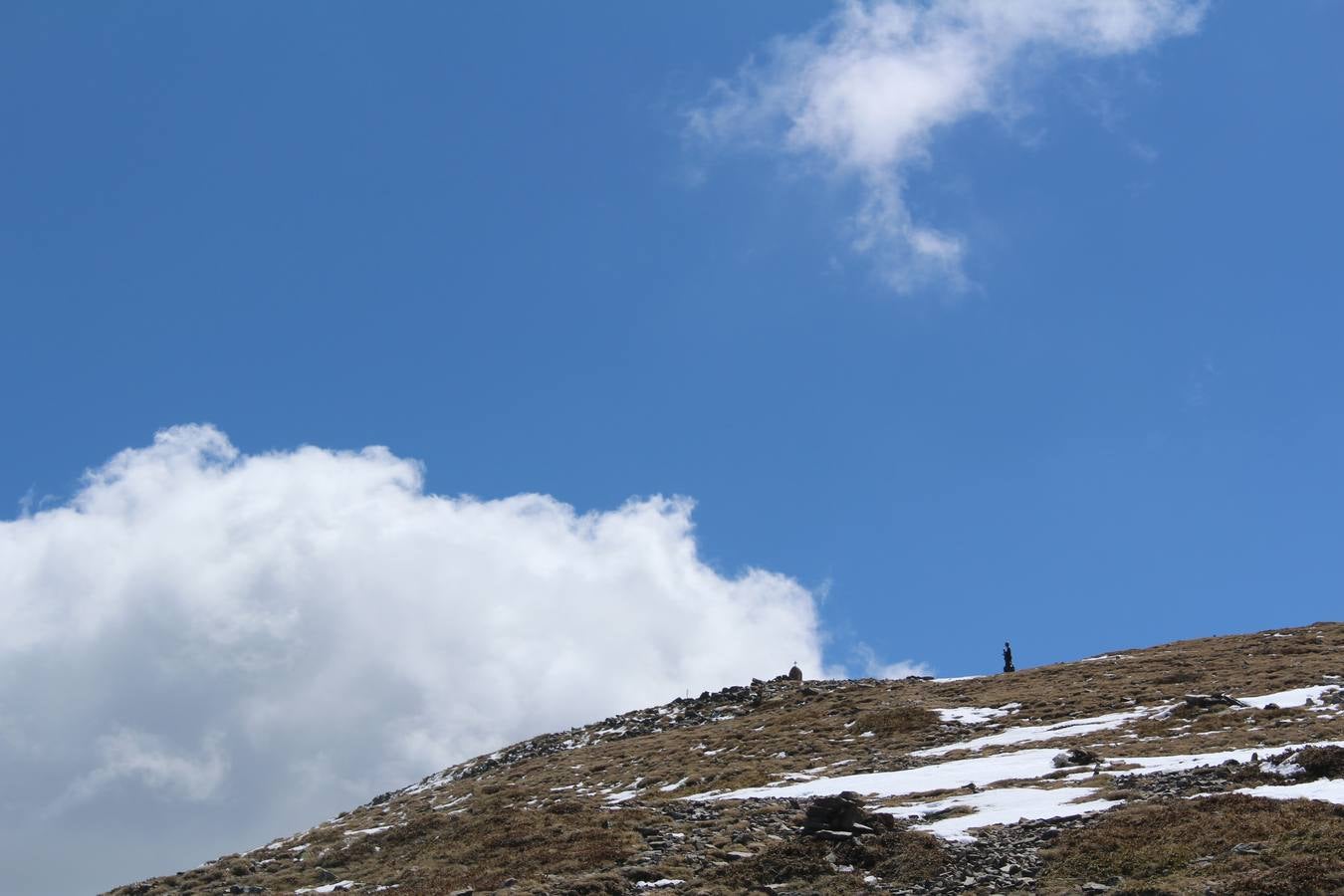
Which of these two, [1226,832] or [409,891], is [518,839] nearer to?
[409,891]

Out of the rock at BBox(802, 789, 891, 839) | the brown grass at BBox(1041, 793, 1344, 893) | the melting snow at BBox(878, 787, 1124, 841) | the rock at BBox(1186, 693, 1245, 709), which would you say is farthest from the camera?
the rock at BBox(1186, 693, 1245, 709)

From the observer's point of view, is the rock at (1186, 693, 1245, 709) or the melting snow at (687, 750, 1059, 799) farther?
the rock at (1186, 693, 1245, 709)

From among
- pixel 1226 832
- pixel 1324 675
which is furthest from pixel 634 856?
pixel 1324 675

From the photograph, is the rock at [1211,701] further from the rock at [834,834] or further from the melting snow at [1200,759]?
the rock at [834,834]

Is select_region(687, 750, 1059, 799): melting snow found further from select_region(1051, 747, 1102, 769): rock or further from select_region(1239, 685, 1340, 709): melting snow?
select_region(1239, 685, 1340, 709): melting snow

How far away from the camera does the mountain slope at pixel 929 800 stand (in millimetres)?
20047

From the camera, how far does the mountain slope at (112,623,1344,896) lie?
20047 mm

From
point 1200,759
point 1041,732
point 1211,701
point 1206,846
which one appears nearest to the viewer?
point 1206,846

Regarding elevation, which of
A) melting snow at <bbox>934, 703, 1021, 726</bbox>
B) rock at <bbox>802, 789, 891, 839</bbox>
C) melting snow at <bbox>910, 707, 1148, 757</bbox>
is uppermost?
melting snow at <bbox>934, 703, 1021, 726</bbox>

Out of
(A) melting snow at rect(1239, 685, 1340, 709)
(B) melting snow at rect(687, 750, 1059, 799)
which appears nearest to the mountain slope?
(B) melting snow at rect(687, 750, 1059, 799)

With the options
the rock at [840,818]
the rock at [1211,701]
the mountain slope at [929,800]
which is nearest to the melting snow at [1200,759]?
the mountain slope at [929,800]

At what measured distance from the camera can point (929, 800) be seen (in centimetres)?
2730

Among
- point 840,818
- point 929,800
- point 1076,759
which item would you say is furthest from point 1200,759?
point 840,818

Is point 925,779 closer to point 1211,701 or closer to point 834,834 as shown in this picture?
point 834,834
